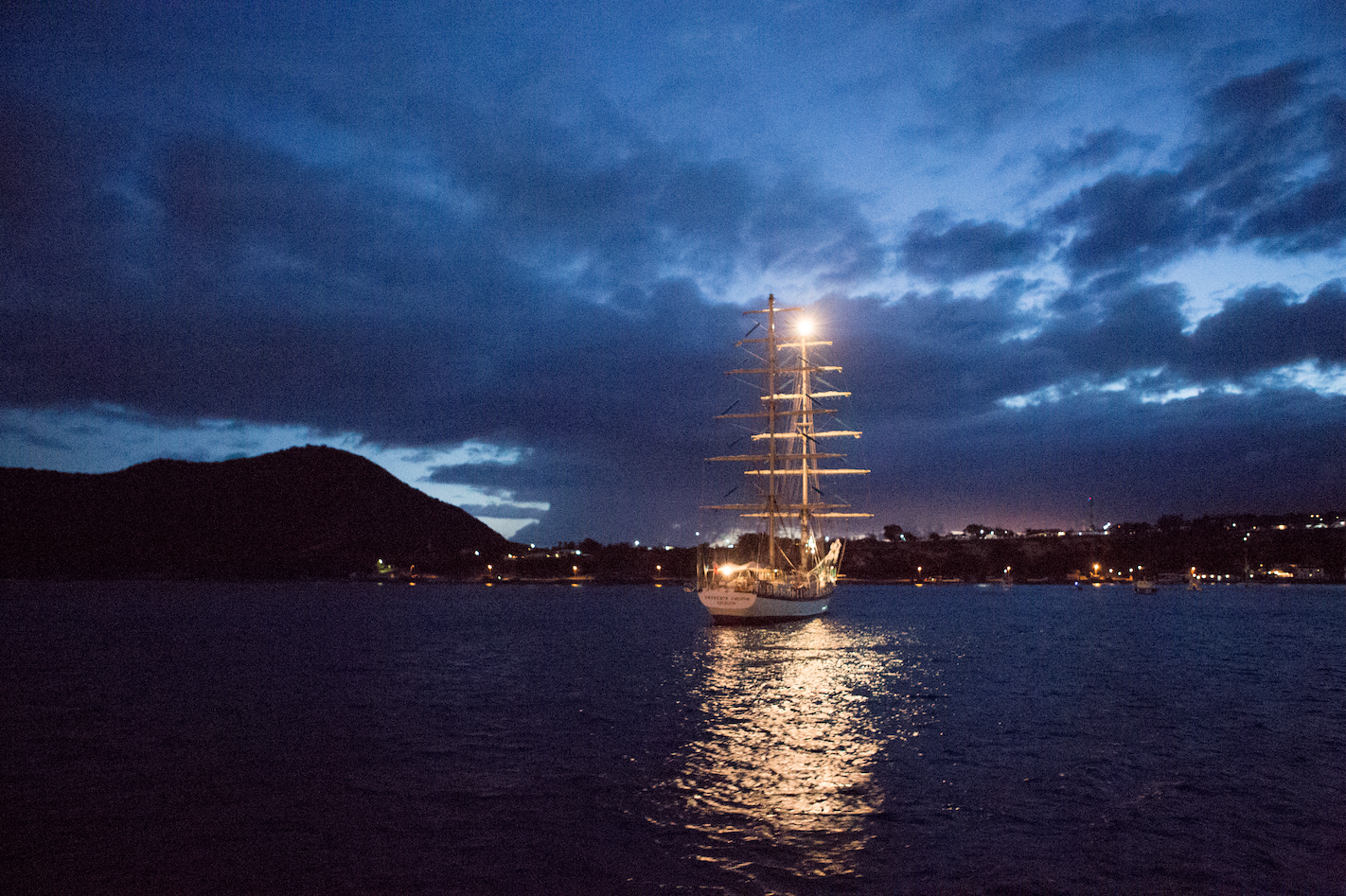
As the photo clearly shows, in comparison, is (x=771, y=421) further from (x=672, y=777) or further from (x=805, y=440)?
(x=672, y=777)

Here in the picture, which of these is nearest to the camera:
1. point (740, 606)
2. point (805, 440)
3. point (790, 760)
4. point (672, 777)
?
point (672, 777)

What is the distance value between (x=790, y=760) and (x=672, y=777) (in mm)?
3535

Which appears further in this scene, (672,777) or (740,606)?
(740,606)

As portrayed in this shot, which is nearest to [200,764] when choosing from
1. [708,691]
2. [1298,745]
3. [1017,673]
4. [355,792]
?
[355,792]

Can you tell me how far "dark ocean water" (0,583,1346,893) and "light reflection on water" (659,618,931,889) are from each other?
0.34ft

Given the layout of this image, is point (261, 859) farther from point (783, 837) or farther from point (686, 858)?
point (783, 837)

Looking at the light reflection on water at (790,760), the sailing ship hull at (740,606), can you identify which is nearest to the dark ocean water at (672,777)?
the light reflection on water at (790,760)

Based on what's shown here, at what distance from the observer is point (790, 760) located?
67.9ft

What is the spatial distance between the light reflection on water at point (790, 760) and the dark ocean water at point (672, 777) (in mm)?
103

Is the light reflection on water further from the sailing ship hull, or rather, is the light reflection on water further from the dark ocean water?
the sailing ship hull

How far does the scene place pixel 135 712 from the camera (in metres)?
28.3

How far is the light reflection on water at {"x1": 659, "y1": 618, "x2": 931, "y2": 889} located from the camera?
13961 mm

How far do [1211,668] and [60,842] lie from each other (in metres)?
48.5

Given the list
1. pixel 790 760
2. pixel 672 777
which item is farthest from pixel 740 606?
pixel 672 777
